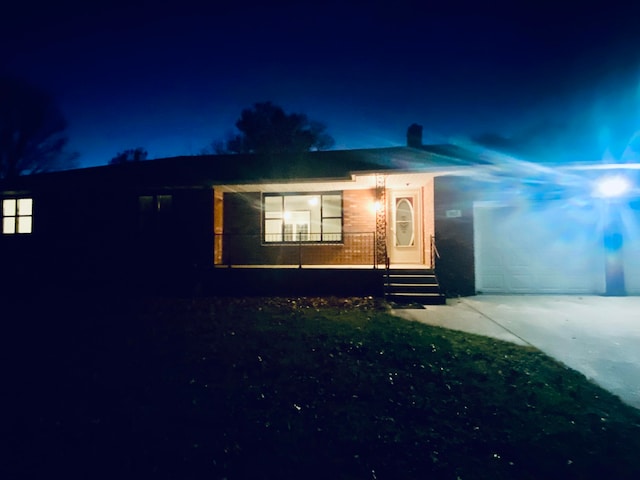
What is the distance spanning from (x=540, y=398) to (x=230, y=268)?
840 centimetres

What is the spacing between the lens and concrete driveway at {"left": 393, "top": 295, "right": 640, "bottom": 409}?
433 centimetres

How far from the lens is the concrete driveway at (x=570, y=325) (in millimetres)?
4332

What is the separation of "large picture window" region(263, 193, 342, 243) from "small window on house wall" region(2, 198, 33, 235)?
28.0 feet

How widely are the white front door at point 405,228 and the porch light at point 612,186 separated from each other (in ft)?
16.4

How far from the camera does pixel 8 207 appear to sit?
12516 mm

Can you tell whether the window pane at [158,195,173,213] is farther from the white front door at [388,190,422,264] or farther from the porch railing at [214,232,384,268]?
the white front door at [388,190,422,264]

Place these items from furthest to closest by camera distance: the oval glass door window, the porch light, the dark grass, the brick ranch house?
the oval glass door window, the brick ranch house, the porch light, the dark grass

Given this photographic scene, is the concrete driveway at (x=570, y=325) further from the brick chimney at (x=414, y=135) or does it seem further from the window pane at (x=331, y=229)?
the brick chimney at (x=414, y=135)

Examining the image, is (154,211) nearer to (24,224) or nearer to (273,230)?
(273,230)

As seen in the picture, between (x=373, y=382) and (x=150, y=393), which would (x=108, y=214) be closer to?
(x=150, y=393)

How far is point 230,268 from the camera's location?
10305 mm

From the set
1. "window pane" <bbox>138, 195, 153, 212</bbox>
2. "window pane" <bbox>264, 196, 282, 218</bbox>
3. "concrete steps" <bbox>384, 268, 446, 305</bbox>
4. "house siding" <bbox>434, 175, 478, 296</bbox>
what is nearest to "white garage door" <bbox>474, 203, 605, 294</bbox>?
"house siding" <bbox>434, 175, 478, 296</bbox>

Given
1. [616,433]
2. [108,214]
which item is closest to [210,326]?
[616,433]

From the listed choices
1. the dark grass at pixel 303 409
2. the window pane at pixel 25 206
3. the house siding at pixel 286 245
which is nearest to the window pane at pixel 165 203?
the house siding at pixel 286 245
